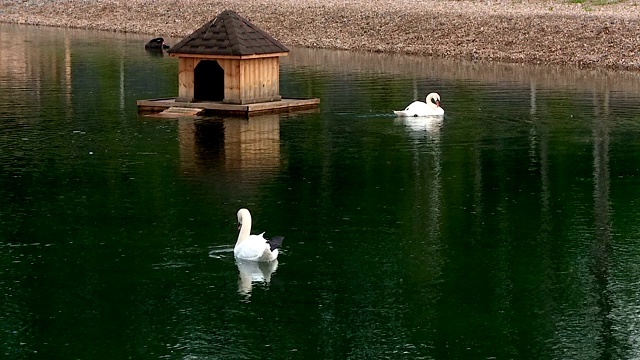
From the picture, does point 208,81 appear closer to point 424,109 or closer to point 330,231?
point 424,109

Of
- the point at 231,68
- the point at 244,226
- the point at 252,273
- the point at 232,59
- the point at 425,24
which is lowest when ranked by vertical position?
the point at 252,273

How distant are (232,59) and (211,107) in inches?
57.7

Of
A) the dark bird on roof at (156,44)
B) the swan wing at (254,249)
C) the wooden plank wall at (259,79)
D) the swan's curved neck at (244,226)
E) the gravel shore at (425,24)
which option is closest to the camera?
the swan wing at (254,249)

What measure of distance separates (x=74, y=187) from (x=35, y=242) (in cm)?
484

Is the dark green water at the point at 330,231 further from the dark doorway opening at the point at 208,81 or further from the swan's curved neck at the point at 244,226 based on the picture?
the dark doorway opening at the point at 208,81

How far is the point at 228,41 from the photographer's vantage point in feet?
125

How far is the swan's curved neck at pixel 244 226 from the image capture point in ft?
66.7

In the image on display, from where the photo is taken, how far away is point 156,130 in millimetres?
35125

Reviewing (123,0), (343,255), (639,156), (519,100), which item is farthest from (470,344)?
(123,0)

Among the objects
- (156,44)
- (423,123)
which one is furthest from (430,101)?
(156,44)

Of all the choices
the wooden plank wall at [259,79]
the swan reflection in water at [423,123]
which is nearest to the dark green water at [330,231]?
the swan reflection in water at [423,123]

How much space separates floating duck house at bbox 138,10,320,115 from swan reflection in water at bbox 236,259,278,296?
17.9m

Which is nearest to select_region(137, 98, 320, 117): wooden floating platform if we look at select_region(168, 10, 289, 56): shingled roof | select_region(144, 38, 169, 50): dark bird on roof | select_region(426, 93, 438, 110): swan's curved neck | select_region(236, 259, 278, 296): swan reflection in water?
select_region(168, 10, 289, 56): shingled roof

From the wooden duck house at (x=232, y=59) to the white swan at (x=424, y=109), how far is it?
398cm
